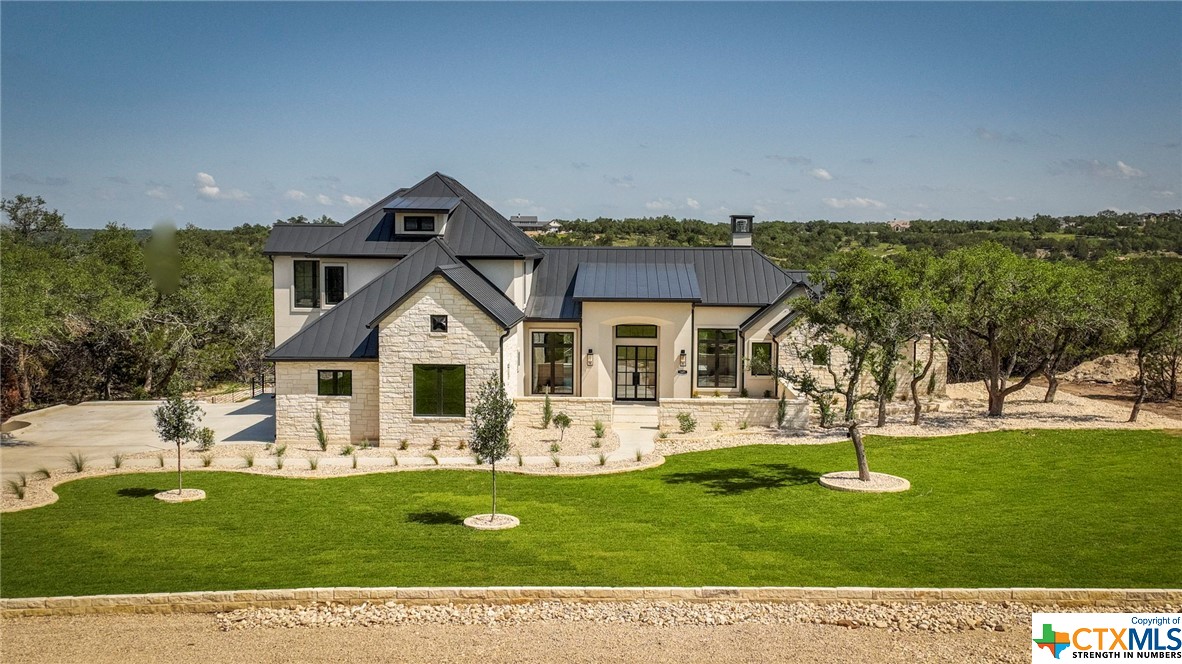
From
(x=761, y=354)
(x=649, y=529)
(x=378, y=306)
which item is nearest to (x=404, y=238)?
(x=378, y=306)

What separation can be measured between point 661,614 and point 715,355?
18628 millimetres

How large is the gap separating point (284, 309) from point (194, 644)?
64.4 feet

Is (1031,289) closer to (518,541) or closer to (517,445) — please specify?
(517,445)

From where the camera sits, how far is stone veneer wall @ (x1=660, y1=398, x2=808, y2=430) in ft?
85.0

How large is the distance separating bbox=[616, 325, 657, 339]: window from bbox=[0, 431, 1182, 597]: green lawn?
923cm

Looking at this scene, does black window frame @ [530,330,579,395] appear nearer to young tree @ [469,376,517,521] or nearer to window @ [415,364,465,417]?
window @ [415,364,465,417]

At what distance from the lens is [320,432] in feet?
77.9

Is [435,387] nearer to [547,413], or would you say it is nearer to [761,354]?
[547,413]

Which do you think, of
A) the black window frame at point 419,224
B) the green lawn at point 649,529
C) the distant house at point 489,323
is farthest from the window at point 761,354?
the black window frame at point 419,224

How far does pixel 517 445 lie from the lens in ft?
77.8

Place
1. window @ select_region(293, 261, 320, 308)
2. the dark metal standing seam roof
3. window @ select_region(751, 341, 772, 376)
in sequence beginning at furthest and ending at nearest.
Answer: window @ select_region(293, 261, 320, 308), window @ select_region(751, 341, 772, 376), the dark metal standing seam roof

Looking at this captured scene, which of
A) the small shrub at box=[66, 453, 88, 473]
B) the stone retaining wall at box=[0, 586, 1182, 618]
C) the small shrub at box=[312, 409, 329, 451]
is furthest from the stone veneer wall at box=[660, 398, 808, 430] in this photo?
the small shrub at box=[66, 453, 88, 473]

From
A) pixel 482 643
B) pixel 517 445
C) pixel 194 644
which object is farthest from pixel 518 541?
pixel 517 445

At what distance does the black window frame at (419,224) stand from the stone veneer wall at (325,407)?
22.1ft
